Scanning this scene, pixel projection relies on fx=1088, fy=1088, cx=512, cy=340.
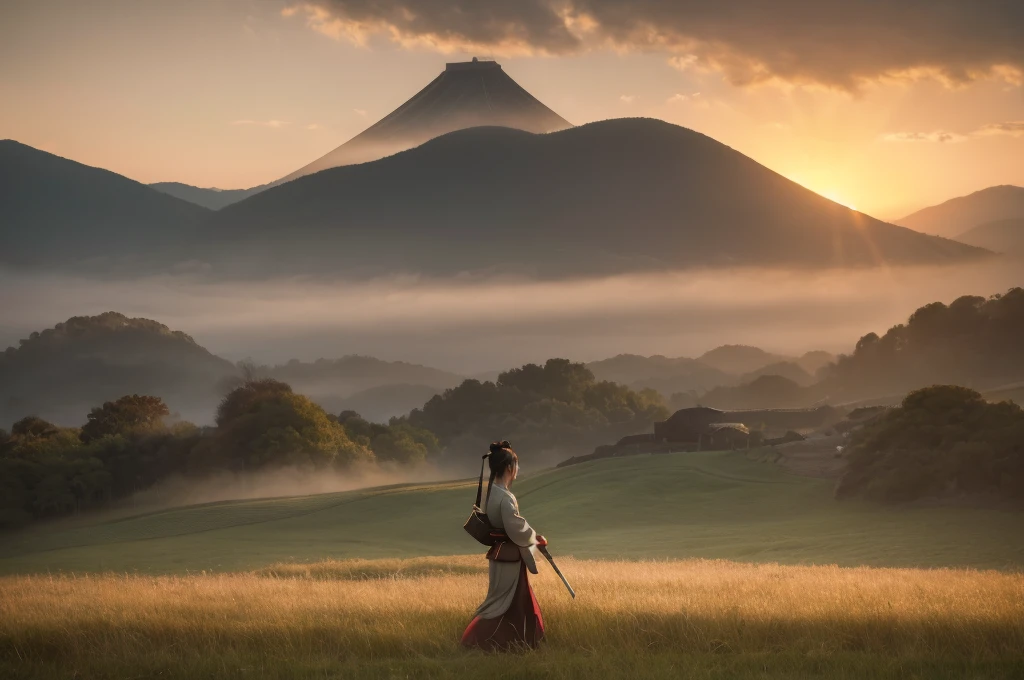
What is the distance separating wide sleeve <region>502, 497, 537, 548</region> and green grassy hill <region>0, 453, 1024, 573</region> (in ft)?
73.2

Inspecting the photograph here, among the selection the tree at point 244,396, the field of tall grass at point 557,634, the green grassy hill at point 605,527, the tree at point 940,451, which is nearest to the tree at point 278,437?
the tree at point 244,396

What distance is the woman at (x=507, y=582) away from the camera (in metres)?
13.8

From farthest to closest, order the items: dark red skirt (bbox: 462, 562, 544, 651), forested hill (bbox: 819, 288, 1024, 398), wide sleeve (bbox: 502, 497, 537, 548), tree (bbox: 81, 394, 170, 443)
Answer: forested hill (bbox: 819, 288, 1024, 398) → tree (bbox: 81, 394, 170, 443) → wide sleeve (bbox: 502, 497, 537, 548) → dark red skirt (bbox: 462, 562, 544, 651)

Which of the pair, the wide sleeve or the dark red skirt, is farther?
the wide sleeve

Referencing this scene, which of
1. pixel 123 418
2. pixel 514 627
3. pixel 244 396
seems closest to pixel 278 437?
pixel 244 396

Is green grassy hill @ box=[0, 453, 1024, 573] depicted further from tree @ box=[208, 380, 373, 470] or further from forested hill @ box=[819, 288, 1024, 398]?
forested hill @ box=[819, 288, 1024, 398]

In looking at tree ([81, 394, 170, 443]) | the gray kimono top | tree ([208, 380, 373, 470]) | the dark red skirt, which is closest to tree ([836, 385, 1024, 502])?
the dark red skirt

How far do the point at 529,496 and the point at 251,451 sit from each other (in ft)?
112

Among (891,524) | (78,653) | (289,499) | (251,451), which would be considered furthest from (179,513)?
(78,653)

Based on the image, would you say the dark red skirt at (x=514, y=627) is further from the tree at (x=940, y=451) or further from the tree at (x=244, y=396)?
the tree at (x=244, y=396)

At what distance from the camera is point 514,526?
45.5 feet

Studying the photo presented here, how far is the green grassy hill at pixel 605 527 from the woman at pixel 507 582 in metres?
22.1

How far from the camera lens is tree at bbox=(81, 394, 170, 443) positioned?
103750mm

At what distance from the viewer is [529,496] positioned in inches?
2751
